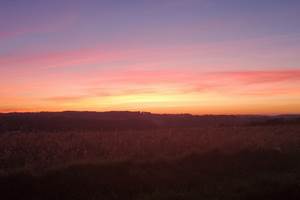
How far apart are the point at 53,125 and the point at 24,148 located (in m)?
30.2

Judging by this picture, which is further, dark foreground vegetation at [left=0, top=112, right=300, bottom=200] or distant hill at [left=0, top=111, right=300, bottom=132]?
distant hill at [left=0, top=111, right=300, bottom=132]

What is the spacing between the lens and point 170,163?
1628cm

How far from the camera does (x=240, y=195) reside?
12.9 meters

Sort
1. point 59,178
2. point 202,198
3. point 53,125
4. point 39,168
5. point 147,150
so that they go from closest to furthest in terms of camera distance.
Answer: point 202,198 → point 59,178 → point 39,168 → point 147,150 → point 53,125

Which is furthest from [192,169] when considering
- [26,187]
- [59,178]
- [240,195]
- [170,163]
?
[26,187]

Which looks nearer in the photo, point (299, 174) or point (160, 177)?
point (160, 177)

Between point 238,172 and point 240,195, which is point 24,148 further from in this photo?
point 240,195

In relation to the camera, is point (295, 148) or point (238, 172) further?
point (295, 148)

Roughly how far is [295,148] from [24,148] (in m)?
13.2

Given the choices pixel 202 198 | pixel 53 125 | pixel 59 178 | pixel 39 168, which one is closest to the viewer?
pixel 202 198

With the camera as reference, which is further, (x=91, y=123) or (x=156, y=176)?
(x=91, y=123)

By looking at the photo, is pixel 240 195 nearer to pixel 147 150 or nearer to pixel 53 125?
pixel 147 150

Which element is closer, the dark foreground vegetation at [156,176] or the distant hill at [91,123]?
the dark foreground vegetation at [156,176]

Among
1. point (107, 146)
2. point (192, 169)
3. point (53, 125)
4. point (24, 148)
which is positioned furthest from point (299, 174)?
point (53, 125)
